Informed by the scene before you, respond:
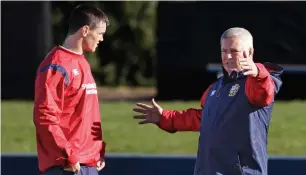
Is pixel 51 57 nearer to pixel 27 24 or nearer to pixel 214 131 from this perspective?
pixel 214 131

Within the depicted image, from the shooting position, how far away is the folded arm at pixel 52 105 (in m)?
4.44

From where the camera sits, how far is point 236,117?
168 inches

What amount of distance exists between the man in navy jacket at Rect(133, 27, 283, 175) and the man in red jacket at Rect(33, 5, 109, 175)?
0.66 m

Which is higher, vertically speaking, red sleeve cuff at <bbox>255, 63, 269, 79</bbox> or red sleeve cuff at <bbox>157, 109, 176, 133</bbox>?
red sleeve cuff at <bbox>255, 63, 269, 79</bbox>

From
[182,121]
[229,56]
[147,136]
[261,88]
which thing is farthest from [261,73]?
[147,136]

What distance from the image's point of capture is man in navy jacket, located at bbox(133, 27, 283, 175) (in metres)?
4.16

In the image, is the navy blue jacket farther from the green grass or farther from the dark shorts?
the green grass

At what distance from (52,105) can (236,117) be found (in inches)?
39.2

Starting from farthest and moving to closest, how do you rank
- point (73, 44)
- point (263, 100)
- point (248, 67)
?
point (73, 44), point (263, 100), point (248, 67)

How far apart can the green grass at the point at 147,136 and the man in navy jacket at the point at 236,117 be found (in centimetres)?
366

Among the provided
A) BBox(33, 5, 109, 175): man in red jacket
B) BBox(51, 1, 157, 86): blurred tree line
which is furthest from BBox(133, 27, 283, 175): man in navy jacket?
→ BBox(51, 1, 157, 86): blurred tree line

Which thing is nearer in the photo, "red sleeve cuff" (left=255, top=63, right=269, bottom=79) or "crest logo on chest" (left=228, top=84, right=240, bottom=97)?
"red sleeve cuff" (left=255, top=63, right=269, bottom=79)

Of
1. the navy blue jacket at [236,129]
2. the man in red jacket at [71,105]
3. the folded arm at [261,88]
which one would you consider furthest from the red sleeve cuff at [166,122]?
the folded arm at [261,88]

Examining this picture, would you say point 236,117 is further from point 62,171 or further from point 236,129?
point 62,171
